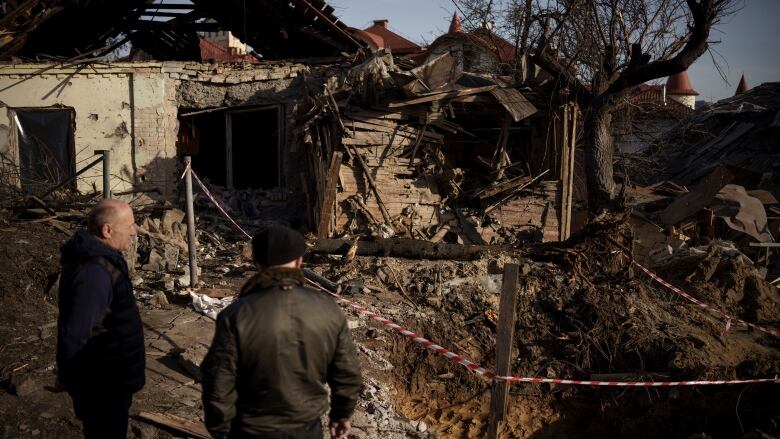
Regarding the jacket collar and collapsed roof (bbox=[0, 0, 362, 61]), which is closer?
the jacket collar

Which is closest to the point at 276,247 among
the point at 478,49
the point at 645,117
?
the point at 478,49

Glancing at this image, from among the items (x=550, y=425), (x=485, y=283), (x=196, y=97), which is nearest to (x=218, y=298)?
(x=485, y=283)

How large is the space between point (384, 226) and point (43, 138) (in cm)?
741

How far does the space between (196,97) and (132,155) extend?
1.81 meters

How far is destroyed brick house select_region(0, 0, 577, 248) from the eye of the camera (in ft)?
35.8

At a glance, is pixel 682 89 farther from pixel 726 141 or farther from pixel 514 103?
pixel 514 103

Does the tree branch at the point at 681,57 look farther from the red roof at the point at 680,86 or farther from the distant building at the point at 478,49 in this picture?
the red roof at the point at 680,86

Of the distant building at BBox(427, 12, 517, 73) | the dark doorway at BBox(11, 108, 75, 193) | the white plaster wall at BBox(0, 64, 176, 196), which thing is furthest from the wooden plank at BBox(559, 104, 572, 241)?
the dark doorway at BBox(11, 108, 75, 193)

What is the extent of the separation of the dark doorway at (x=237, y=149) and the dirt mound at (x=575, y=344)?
17.2 ft

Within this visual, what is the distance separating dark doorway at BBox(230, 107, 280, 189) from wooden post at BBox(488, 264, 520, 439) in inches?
353

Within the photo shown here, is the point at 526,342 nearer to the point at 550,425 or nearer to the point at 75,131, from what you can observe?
the point at 550,425

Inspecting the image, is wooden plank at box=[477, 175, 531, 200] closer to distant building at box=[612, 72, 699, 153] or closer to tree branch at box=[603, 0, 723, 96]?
tree branch at box=[603, 0, 723, 96]

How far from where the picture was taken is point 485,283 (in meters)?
8.42

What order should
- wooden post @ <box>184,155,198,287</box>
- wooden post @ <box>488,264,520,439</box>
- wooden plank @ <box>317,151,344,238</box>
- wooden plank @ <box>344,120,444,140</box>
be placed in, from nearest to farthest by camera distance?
wooden post @ <box>488,264,520,439</box>
wooden post @ <box>184,155,198,287</box>
wooden plank @ <box>317,151,344,238</box>
wooden plank @ <box>344,120,444,140</box>
